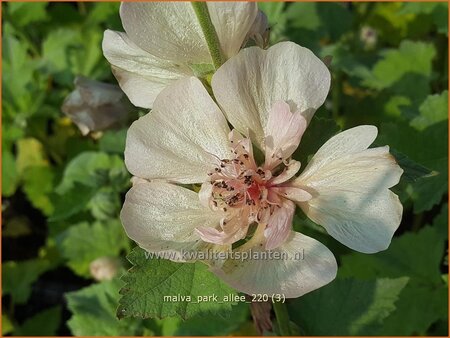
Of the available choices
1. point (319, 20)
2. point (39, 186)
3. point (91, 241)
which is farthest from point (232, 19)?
point (39, 186)

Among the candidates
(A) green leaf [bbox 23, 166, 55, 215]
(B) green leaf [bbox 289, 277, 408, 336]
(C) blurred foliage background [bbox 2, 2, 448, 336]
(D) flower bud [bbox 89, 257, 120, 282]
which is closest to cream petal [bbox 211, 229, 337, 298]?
(C) blurred foliage background [bbox 2, 2, 448, 336]

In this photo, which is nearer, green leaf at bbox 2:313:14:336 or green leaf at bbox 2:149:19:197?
green leaf at bbox 2:313:14:336

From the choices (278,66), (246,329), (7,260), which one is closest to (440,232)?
(246,329)

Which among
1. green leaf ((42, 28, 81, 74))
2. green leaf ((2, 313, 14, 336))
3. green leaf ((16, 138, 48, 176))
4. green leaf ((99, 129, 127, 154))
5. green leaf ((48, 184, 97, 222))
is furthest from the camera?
green leaf ((16, 138, 48, 176))

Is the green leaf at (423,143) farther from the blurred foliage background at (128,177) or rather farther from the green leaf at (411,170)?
the green leaf at (411,170)

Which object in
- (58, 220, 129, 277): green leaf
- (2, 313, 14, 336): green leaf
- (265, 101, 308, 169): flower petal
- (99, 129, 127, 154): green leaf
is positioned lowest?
(2, 313, 14, 336): green leaf

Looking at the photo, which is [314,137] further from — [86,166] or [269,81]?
[86,166]

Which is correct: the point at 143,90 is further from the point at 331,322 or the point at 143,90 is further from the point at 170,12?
the point at 331,322

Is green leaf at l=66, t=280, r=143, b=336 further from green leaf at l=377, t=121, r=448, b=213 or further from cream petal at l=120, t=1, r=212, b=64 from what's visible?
cream petal at l=120, t=1, r=212, b=64
